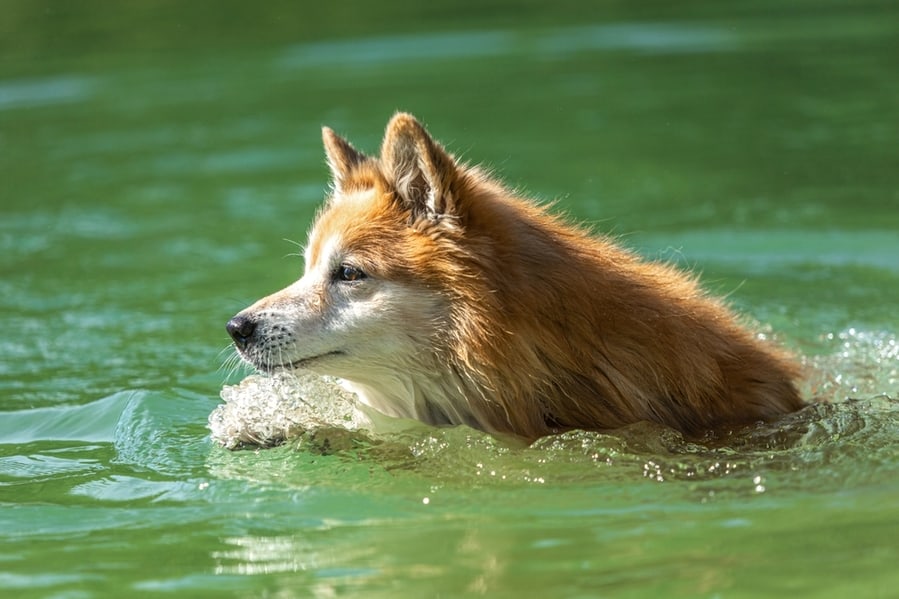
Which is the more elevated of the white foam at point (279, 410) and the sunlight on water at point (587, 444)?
the white foam at point (279, 410)

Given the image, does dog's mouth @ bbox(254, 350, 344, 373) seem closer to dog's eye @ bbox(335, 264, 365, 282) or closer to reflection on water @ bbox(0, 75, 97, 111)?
dog's eye @ bbox(335, 264, 365, 282)

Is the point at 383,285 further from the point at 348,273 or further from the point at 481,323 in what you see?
the point at 481,323

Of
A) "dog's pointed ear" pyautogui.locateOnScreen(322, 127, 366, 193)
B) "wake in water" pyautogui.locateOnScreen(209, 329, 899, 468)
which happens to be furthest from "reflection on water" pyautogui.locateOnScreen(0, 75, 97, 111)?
"wake in water" pyautogui.locateOnScreen(209, 329, 899, 468)

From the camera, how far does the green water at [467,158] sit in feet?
18.0

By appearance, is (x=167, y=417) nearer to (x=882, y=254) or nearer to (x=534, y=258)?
(x=534, y=258)

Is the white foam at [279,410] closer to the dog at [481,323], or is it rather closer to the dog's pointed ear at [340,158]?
the dog at [481,323]

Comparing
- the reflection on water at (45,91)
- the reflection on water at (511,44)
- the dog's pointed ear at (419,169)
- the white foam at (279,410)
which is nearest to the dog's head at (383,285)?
the dog's pointed ear at (419,169)

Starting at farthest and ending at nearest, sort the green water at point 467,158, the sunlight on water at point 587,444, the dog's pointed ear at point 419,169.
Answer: the dog's pointed ear at point 419,169, the sunlight on water at point 587,444, the green water at point 467,158

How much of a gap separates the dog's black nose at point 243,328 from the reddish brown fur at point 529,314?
571 millimetres

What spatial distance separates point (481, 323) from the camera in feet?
20.8

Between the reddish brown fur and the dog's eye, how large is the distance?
0.20ft

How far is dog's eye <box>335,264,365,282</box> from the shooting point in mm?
6574

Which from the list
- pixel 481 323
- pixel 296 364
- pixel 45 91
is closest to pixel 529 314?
pixel 481 323

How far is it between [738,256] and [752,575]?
214 inches
